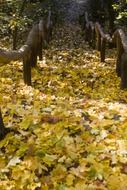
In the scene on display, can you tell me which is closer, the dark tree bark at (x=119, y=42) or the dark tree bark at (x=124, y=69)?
the dark tree bark at (x=124, y=69)

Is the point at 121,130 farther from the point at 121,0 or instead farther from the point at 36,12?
the point at 36,12

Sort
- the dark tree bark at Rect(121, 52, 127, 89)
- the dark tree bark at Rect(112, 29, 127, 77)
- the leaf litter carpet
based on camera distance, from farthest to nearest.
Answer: the dark tree bark at Rect(112, 29, 127, 77) < the dark tree bark at Rect(121, 52, 127, 89) < the leaf litter carpet

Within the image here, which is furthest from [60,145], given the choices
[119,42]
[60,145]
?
[119,42]

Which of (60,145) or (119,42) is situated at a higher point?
(60,145)

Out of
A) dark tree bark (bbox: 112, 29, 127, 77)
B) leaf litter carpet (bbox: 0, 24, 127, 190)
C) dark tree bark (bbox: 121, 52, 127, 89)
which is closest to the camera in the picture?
leaf litter carpet (bbox: 0, 24, 127, 190)

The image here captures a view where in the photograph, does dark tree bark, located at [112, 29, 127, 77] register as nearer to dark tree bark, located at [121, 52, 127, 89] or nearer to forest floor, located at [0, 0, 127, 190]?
dark tree bark, located at [121, 52, 127, 89]

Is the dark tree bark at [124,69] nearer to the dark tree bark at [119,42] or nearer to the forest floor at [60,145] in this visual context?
the forest floor at [60,145]

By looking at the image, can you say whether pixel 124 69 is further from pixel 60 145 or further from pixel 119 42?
pixel 60 145

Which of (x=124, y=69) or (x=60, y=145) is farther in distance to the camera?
(x=124, y=69)

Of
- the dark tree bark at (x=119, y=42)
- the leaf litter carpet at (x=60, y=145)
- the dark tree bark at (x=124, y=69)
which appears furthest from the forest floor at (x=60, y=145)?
the dark tree bark at (x=119, y=42)

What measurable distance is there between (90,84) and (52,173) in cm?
526

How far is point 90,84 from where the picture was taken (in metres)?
8.63

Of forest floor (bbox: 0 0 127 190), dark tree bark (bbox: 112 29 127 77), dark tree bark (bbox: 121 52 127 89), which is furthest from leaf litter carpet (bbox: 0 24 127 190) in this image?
dark tree bark (bbox: 112 29 127 77)

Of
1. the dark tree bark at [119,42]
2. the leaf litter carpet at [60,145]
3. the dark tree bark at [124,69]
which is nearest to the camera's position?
the leaf litter carpet at [60,145]
